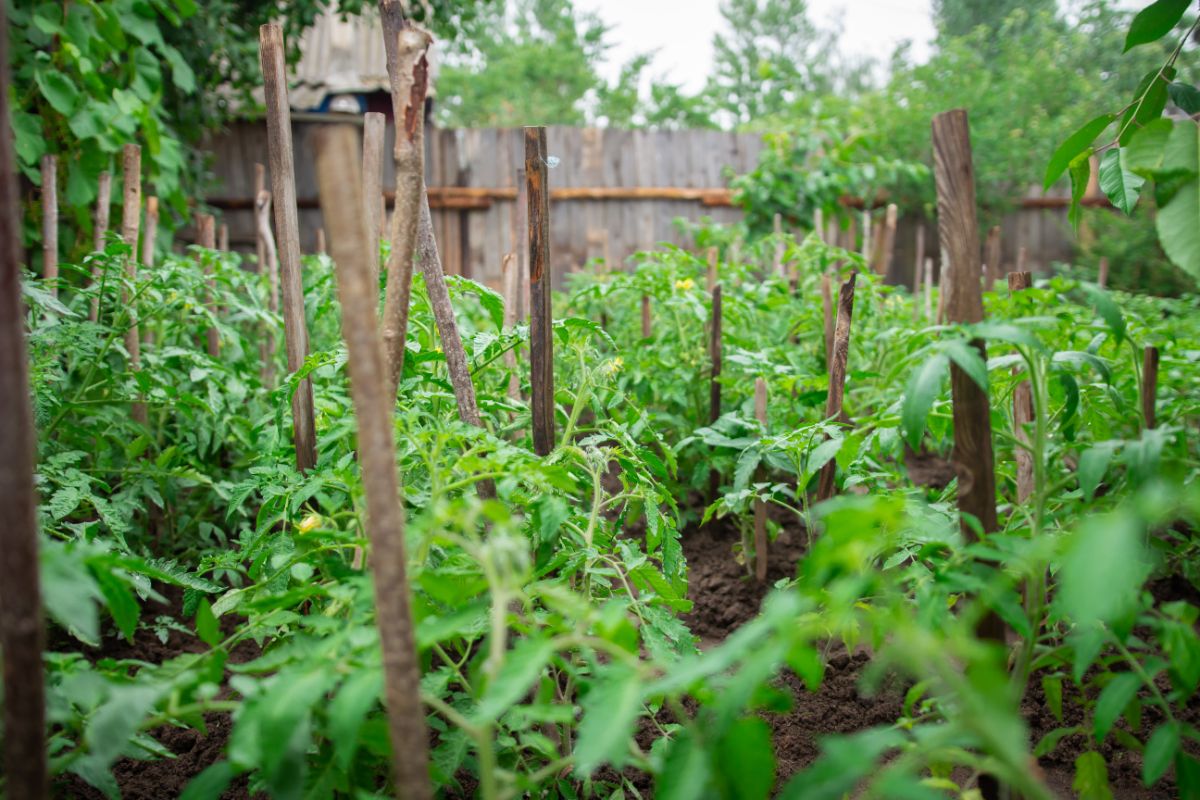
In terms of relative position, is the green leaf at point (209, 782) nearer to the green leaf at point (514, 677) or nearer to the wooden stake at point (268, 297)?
the green leaf at point (514, 677)

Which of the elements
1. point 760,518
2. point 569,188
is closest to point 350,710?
point 760,518

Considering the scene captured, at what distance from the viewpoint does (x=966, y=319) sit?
47.3 inches

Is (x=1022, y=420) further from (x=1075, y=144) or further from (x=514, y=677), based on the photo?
(x=514, y=677)

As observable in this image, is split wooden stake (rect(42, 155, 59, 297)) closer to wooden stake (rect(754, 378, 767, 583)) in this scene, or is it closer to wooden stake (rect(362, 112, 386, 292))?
wooden stake (rect(362, 112, 386, 292))

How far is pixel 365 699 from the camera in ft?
2.89

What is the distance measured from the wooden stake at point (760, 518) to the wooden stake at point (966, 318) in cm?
115

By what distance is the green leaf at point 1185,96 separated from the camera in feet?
5.10

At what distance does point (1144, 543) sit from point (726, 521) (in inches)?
65.0

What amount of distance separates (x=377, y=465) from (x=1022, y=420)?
1.64m

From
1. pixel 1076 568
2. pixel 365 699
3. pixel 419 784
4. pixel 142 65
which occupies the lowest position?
pixel 419 784

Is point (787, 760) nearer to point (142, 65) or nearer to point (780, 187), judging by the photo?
point (142, 65)

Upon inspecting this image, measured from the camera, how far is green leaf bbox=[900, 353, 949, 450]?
3.43ft

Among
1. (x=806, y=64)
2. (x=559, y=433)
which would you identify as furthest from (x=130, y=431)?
(x=806, y=64)

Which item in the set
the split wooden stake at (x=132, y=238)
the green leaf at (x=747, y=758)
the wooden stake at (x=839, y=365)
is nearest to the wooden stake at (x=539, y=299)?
the wooden stake at (x=839, y=365)
